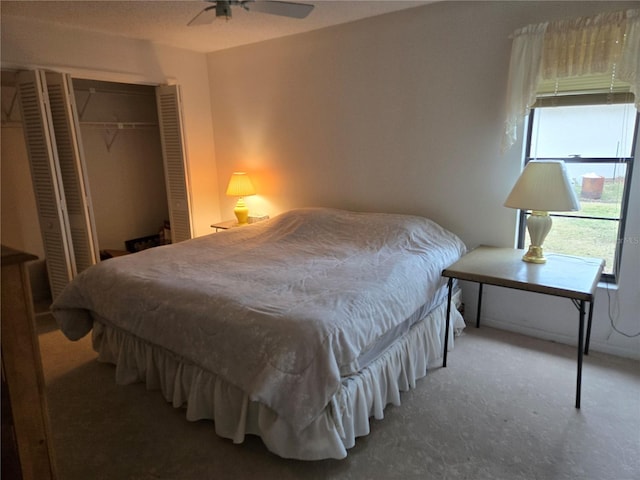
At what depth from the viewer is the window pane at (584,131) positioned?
2527 millimetres

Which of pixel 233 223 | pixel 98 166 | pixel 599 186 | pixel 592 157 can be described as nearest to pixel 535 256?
pixel 599 186

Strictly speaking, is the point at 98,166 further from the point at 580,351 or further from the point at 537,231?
the point at 580,351

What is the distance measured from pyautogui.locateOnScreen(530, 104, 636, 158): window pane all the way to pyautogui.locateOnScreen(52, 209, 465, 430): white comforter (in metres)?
Result: 0.91

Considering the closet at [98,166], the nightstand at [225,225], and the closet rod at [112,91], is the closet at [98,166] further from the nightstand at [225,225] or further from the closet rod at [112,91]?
the nightstand at [225,225]

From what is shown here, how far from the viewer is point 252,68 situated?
4082 millimetres

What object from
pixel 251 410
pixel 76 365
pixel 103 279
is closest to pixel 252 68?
pixel 103 279

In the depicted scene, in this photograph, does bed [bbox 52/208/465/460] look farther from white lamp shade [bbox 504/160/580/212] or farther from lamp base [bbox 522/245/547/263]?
white lamp shade [bbox 504/160/580/212]

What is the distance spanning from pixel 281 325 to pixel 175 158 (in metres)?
3.02

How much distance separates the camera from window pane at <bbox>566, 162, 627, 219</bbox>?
2.60 metres

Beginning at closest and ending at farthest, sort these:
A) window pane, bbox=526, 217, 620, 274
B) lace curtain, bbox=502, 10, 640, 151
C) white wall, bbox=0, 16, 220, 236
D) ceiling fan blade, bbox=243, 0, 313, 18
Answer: ceiling fan blade, bbox=243, 0, 313, 18
lace curtain, bbox=502, 10, 640, 151
window pane, bbox=526, 217, 620, 274
white wall, bbox=0, 16, 220, 236

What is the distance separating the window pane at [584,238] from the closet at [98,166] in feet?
11.1

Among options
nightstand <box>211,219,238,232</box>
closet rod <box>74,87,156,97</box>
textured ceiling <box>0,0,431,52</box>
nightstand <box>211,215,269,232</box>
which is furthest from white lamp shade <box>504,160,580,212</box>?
closet rod <box>74,87,156,97</box>

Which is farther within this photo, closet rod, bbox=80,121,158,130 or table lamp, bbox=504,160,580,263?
closet rod, bbox=80,121,158,130

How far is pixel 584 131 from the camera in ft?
8.77
